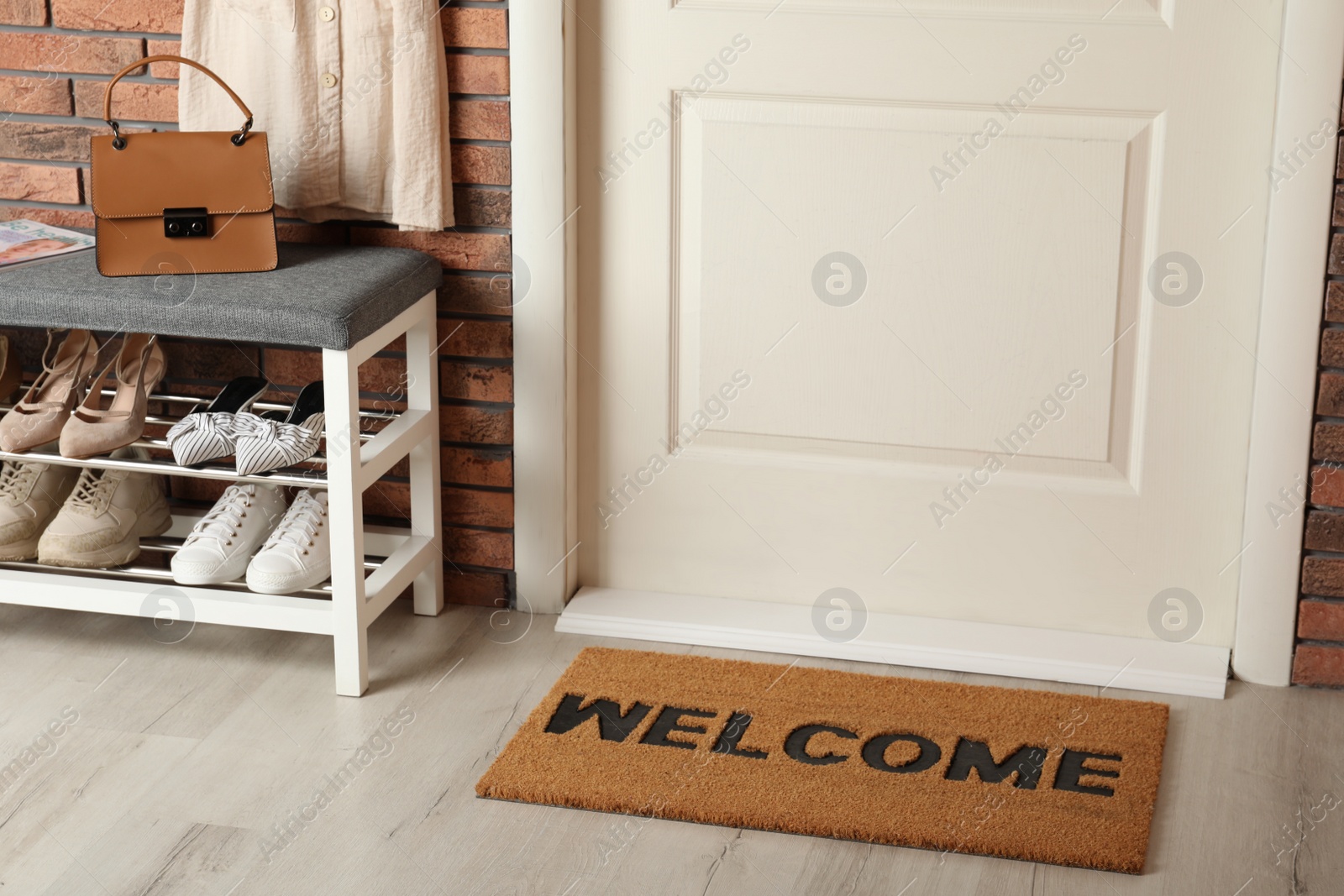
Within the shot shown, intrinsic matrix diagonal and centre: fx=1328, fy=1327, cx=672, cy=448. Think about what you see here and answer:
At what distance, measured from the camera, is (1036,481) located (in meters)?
1.98

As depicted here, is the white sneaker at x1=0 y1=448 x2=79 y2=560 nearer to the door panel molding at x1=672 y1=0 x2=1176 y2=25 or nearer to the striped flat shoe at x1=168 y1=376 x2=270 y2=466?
the striped flat shoe at x1=168 y1=376 x2=270 y2=466

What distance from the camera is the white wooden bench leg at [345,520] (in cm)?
176

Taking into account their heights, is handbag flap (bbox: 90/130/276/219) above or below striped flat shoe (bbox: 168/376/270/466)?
above

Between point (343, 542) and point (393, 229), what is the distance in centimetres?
53

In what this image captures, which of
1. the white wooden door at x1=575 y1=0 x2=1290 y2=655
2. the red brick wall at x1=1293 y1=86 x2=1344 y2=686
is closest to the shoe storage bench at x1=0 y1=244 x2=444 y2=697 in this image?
the white wooden door at x1=575 y1=0 x2=1290 y2=655

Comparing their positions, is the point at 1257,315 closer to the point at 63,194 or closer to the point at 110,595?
the point at 110,595

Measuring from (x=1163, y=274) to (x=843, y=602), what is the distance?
68 cm

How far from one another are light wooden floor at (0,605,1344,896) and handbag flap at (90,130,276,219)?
669mm

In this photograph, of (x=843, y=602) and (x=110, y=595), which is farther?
(x=843, y=602)

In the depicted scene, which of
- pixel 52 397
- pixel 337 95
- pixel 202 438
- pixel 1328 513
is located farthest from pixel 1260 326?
pixel 52 397

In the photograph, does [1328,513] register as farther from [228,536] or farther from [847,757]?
[228,536]

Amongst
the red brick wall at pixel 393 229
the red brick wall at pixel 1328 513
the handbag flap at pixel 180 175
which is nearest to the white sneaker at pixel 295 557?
the red brick wall at pixel 393 229

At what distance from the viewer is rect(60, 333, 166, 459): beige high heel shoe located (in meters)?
1.90

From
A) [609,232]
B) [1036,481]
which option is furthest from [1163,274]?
[609,232]
